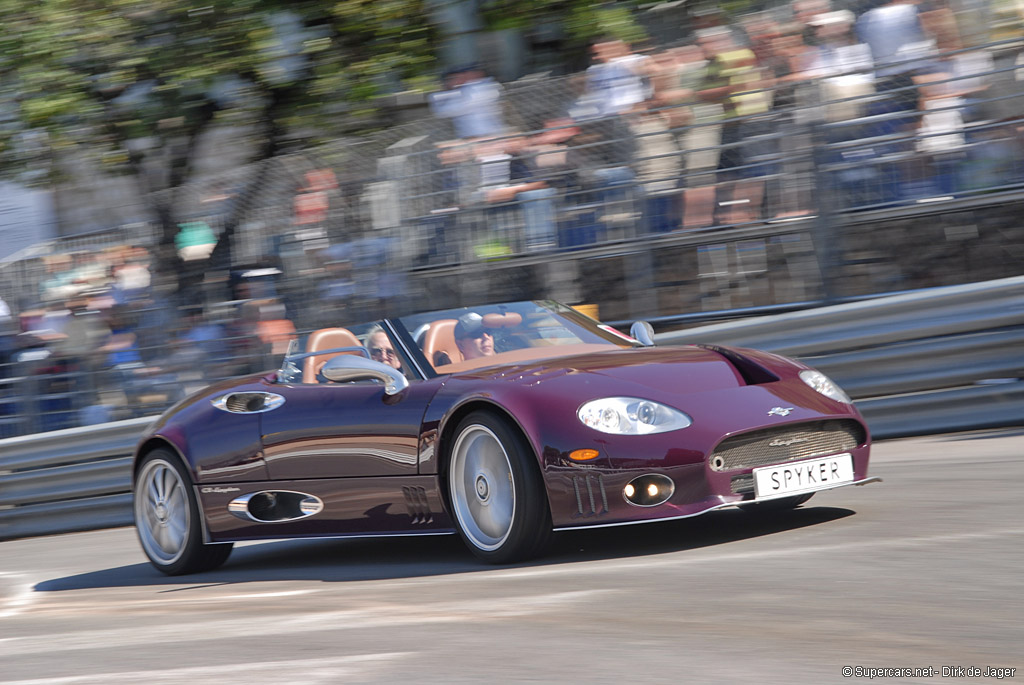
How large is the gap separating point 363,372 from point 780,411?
186cm

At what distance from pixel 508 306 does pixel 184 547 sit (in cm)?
215

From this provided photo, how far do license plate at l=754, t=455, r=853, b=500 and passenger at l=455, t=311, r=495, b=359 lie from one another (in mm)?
1492

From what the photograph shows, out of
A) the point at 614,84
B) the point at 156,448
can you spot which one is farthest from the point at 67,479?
the point at 614,84

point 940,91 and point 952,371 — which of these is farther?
point 940,91

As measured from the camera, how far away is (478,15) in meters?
14.5

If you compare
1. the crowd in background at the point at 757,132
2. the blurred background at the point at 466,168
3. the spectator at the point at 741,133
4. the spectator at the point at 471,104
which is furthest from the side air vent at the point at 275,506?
the spectator at the point at 471,104

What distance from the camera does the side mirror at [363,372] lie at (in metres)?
6.20

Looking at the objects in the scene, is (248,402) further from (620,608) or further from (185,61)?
(185,61)

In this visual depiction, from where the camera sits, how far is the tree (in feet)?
45.8

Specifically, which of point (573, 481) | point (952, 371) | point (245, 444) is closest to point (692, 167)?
point (952, 371)

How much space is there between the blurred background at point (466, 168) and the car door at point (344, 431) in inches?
155

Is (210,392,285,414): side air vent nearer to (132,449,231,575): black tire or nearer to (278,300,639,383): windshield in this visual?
(278,300,639,383): windshield

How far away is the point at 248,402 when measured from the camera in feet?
22.9

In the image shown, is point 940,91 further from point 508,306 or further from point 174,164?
point 174,164
